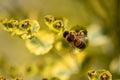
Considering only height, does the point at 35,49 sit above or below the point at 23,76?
above

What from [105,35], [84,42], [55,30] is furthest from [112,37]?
[55,30]

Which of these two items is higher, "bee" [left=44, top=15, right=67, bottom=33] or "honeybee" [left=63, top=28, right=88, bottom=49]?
"bee" [left=44, top=15, right=67, bottom=33]

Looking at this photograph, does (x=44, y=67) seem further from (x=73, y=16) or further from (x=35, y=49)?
(x=73, y=16)

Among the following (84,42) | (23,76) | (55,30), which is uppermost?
(55,30)

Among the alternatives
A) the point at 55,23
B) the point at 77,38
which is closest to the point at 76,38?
the point at 77,38

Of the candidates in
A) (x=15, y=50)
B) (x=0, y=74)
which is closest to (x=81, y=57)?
(x=15, y=50)
